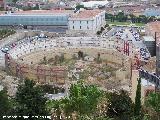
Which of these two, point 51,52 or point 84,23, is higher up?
point 84,23

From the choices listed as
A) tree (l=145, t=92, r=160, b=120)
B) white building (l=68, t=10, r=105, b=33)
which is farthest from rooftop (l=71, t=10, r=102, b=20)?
tree (l=145, t=92, r=160, b=120)

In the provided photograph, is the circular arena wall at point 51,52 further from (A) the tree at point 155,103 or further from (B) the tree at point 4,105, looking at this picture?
(A) the tree at point 155,103

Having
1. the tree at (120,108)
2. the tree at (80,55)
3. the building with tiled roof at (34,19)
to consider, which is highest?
the building with tiled roof at (34,19)

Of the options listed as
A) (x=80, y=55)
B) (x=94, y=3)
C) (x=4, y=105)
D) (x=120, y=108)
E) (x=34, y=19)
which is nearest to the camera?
(x=4, y=105)

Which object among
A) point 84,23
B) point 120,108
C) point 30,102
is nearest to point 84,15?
point 84,23

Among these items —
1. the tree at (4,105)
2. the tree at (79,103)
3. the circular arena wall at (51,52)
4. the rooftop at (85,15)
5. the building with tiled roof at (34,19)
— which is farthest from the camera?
the building with tiled roof at (34,19)

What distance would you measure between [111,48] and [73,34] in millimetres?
7088

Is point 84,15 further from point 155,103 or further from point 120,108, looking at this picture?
point 155,103

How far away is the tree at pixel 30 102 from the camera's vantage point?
664 inches

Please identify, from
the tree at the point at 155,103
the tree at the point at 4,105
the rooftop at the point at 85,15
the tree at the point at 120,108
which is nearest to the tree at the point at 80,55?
the rooftop at the point at 85,15

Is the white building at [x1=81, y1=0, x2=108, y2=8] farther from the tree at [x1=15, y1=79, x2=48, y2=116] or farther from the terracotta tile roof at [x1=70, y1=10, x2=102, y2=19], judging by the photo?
the tree at [x1=15, y1=79, x2=48, y2=116]

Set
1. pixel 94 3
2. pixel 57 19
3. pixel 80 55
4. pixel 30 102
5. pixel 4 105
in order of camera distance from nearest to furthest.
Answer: pixel 30 102 < pixel 4 105 < pixel 80 55 < pixel 57 19 < pixel 94 3

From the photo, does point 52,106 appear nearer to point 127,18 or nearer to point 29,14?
point 29,14

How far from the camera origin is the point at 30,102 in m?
17.0
